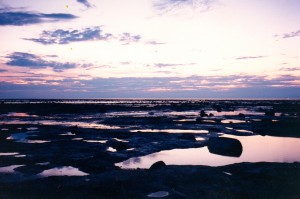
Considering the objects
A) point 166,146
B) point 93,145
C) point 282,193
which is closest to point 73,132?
point 93,145

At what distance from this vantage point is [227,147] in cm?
1928

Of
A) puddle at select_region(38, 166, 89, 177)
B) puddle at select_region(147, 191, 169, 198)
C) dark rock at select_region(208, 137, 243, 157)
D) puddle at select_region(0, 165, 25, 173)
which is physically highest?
dark rock at select_region(208, 137, 243, 157)

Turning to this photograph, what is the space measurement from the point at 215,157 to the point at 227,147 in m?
1.48

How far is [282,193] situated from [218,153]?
8.20 m

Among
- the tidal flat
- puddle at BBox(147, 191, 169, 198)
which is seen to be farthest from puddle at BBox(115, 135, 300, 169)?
puddle at BBox(147, 191, 169, 198)

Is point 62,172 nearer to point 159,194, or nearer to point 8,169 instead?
point 8,169

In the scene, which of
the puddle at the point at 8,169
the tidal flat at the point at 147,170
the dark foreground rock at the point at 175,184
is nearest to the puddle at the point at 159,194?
the tidal flat at the point at 147,170

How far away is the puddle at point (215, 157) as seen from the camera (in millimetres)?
16686

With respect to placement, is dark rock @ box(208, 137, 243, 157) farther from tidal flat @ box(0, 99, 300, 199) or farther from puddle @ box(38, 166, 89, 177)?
puddle @ box(38, 166, 89, 177)

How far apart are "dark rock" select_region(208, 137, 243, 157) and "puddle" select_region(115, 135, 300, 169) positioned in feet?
1.36

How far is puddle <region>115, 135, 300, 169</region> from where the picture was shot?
54.7 ft

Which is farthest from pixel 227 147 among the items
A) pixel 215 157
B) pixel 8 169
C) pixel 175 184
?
pixel 8 169

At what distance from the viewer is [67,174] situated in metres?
13.9

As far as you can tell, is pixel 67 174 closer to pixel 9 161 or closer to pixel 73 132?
pixel 9 161
